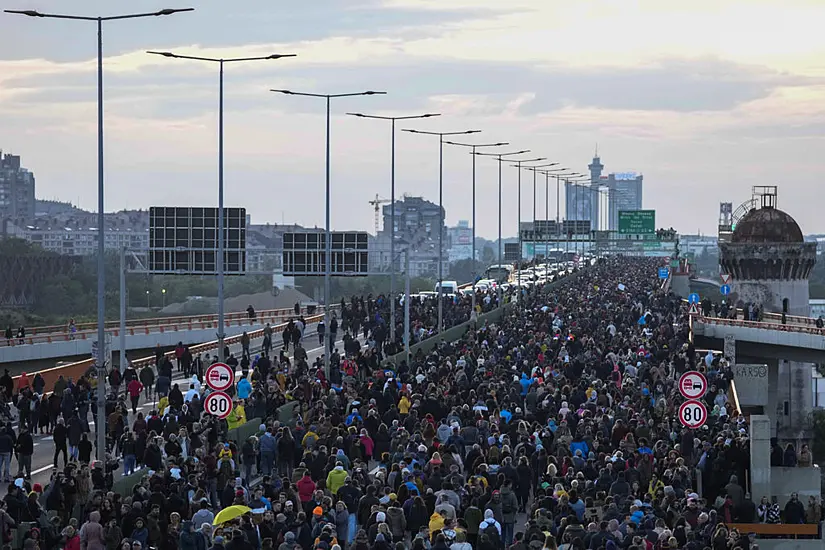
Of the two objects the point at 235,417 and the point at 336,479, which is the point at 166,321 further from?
the point at 336,479

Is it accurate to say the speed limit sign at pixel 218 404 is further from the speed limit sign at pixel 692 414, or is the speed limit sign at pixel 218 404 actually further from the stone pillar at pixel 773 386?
the stone pillar at pixel 773 386

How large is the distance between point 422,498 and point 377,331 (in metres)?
29.9

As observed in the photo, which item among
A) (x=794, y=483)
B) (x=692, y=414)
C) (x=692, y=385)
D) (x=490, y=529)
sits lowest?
(x=794, y=483)

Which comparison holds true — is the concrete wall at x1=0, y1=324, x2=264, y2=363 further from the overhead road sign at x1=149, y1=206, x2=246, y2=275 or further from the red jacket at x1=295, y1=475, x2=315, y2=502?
the red jacket at x1=295, y1=475, x2=315, y2=502

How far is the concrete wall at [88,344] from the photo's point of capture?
65062 mm

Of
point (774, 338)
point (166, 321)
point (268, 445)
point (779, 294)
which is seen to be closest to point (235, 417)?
point (268, 445)

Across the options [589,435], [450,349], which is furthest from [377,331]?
[589,435]

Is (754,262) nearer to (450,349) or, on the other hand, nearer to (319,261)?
(319,261)

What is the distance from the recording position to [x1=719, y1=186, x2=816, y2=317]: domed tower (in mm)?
102500

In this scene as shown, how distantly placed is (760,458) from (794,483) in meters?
2.11

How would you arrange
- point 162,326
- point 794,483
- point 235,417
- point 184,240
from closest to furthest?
1. point 794,483
2. point 235,417
3. point 184,240
4. point 162,326

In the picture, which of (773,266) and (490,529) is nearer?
(490,529)

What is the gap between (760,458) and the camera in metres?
27.6

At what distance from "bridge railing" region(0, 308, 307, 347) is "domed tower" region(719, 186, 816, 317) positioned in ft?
104
